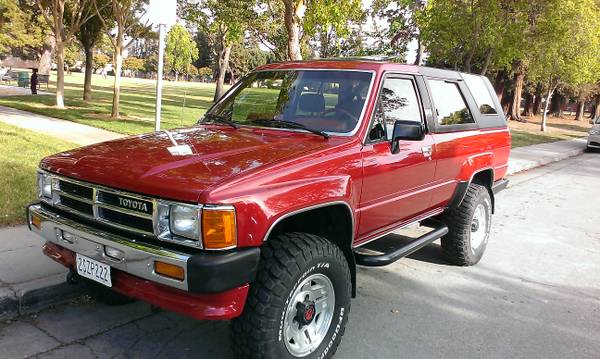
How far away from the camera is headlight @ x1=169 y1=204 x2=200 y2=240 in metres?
2.80

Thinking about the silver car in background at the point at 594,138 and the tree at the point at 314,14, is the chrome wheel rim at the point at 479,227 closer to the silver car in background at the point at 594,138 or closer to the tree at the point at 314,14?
the tree at the point at 314,14

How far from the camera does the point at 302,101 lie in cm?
430

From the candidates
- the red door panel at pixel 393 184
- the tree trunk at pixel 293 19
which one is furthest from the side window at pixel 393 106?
the tree trunk at pixel 293 19

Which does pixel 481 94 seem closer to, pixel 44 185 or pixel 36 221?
pixel 44 185

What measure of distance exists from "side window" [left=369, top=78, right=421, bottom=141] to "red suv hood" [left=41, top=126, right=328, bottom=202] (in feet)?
1.88

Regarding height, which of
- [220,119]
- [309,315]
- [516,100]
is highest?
[516,100]

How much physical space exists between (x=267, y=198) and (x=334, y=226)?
0.89m

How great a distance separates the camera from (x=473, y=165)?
5.46m

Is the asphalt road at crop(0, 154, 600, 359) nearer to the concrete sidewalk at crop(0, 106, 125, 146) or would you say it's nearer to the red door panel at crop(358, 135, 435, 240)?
the red door panel at crop(358, 135, 435, 240)

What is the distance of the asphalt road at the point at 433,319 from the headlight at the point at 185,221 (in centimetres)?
115

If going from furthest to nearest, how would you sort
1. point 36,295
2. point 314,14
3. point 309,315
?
point 314,14 → point 36,295 → point 309,315

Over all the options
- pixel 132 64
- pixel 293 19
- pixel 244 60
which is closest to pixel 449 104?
pixel 293 19

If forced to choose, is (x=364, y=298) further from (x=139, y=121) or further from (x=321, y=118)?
(x=139, y=121)

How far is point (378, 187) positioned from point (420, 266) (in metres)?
2.05
